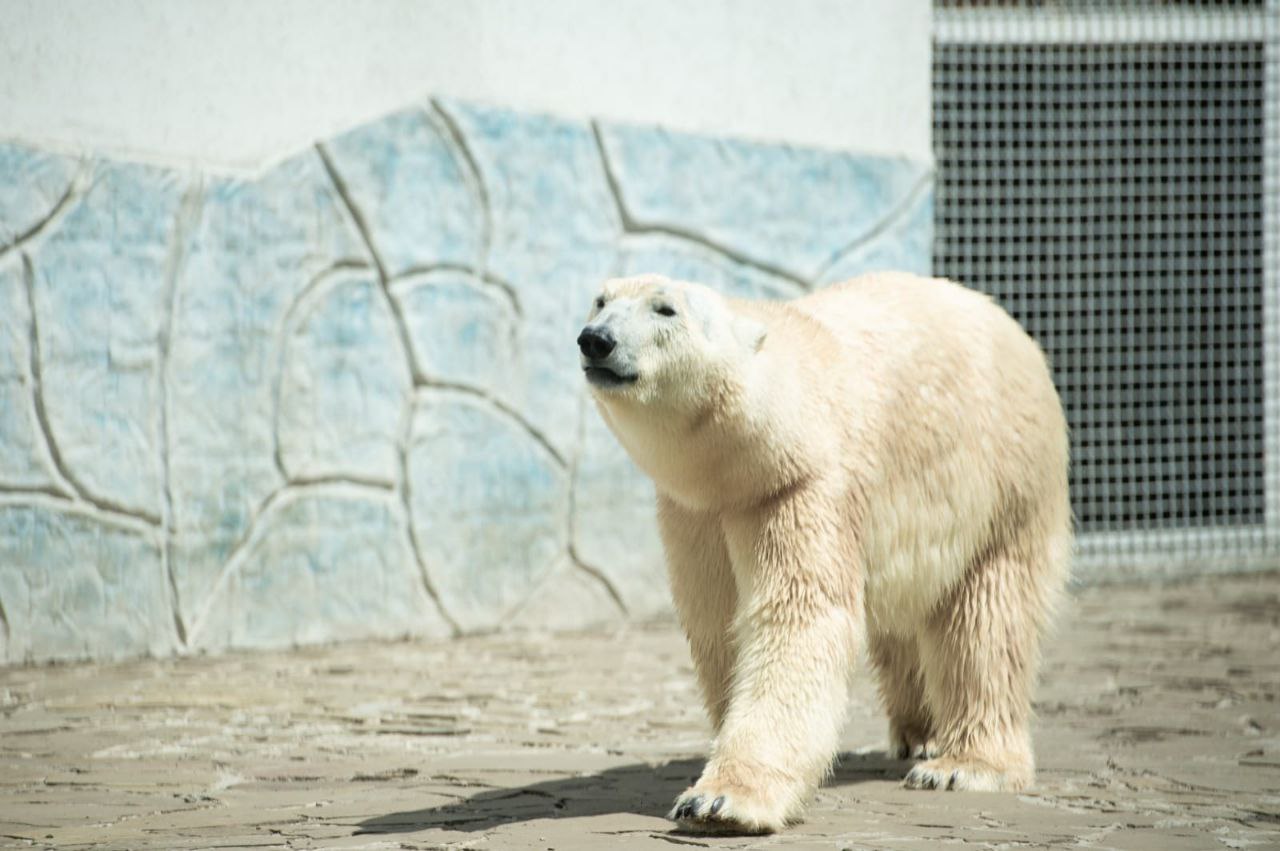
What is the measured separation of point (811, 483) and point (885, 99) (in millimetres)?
3820

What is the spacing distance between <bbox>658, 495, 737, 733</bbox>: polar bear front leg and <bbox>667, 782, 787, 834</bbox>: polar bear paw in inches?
16.4

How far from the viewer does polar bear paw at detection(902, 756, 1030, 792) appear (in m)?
3.41

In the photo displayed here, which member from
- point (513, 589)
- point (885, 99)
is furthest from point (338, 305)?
point (885, 99)

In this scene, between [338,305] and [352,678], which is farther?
[338,305]

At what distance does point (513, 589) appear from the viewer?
5.94 m

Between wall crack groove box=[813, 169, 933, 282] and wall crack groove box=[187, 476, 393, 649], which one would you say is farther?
wall crack groove box=[813, 169, 933, 282]

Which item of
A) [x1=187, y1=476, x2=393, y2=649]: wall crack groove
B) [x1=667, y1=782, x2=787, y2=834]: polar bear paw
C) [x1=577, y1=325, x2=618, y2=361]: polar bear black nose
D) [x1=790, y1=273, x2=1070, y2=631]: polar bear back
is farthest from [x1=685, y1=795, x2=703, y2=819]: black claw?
[x1=187, y1=476, x2=393, y2=649]: wall crack groove

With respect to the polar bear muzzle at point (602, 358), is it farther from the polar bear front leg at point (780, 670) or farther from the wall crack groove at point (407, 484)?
the wall crack groove at point (407, 484)

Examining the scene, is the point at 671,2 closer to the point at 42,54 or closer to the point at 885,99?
the point at 885,99

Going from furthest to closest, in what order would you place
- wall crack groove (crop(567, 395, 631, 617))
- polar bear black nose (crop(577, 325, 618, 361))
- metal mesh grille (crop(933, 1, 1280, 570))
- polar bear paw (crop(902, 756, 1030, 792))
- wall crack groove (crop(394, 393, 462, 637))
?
1. metal mesh grille (crop(933, 1, 1280, 570))
2. wall crack groove (crop(567, 395, 631, 617))
3. wall crack groove (crop(394, 393, 462, 637))
4. polar bear paw (crop(902, 756, 1030, 792))
5. polar bear black nose (crop(577, 325, 618, 361))

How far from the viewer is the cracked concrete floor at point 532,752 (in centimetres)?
302

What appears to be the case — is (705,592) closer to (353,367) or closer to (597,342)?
(597,342)

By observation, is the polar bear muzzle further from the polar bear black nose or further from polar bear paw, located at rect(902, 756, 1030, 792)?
polar bear paw, located at rect(902, 756, 1030, 792)

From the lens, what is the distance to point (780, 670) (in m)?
3.05
